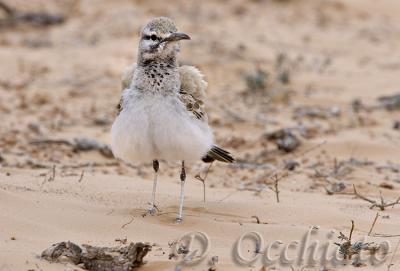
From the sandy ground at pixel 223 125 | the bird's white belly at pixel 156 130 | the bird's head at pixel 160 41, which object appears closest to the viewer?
the sandy ground at pixel 223 125

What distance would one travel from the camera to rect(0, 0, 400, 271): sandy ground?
5270mm

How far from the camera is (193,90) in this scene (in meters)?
5.97

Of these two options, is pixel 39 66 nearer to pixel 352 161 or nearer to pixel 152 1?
pixel 152 1

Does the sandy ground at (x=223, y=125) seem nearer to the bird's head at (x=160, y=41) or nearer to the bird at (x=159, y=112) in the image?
the bird at (x=159, y=112)

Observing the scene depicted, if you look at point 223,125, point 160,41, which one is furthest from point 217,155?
point 223,125

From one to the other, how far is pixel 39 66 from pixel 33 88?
3.83ft

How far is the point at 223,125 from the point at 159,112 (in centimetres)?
433

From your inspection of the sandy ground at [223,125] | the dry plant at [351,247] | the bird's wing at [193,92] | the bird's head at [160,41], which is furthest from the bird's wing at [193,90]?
the dry plant at [351,247]

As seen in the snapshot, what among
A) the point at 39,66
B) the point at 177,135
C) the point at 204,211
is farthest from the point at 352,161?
the point at 39,66

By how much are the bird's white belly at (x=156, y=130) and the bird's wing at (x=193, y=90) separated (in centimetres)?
13

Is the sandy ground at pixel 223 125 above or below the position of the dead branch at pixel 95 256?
above

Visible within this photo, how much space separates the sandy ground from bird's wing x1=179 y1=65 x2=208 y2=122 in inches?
29.3

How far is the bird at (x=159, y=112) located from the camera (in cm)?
548

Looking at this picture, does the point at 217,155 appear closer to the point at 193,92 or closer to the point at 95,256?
the point at 193,92
